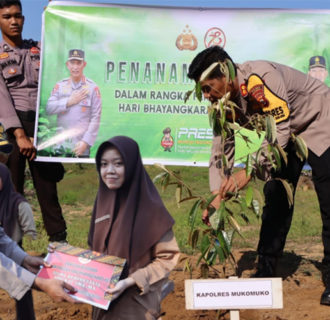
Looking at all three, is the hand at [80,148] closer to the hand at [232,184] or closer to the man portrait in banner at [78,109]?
the man portrait in banner at [78,109]

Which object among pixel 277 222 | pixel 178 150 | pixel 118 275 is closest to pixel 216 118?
pixel 118 275

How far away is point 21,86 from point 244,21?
86.4 inches

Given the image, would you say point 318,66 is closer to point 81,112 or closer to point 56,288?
point 81,112

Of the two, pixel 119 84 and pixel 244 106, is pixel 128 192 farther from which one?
pixel 119 84

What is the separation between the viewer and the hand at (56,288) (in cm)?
205

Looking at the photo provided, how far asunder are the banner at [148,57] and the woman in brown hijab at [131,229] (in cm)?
300

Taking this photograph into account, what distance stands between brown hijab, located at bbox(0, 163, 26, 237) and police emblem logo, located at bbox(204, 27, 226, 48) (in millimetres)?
3418

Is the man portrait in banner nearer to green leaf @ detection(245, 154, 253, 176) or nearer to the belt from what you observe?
the belt

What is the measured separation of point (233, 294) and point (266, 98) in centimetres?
110

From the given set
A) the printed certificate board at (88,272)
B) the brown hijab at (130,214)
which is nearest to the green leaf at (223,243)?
the brown hijab at (130,214)

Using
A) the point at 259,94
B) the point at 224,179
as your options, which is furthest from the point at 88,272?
the point at 259,94

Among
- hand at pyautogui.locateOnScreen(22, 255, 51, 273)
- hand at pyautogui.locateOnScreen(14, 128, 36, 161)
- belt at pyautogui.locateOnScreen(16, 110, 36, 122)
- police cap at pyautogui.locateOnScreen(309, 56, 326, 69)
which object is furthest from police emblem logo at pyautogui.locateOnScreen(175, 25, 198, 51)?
hand at pyautogui.locateOnScreen(22, 255, 51, 273)

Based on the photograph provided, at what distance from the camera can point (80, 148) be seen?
5.28 meters

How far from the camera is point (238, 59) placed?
17.6 ft
